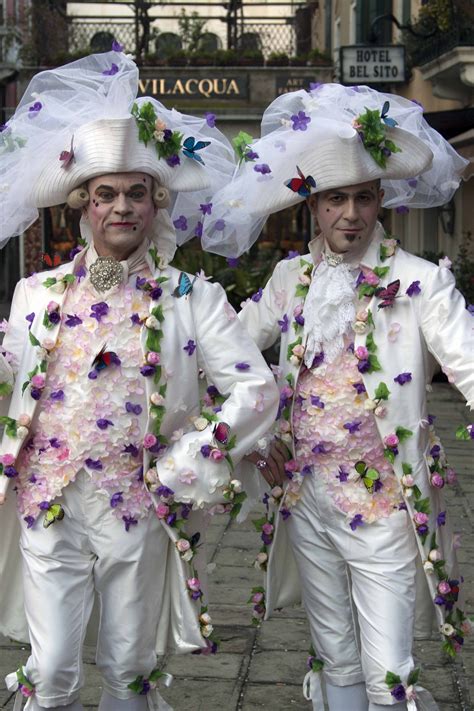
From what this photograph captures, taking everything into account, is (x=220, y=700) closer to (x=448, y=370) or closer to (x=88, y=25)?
(x=448, y=370)

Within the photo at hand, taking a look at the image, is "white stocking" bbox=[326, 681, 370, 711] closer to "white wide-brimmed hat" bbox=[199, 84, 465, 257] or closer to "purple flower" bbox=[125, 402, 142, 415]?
"purple flower" bbox=[125, 402, 142, 415]

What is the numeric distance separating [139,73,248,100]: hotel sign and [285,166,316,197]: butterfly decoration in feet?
54.1

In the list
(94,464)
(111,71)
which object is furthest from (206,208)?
(94,464)

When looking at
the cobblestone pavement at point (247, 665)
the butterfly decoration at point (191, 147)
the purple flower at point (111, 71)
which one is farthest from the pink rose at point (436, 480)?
the purple flower at point (111, 71)

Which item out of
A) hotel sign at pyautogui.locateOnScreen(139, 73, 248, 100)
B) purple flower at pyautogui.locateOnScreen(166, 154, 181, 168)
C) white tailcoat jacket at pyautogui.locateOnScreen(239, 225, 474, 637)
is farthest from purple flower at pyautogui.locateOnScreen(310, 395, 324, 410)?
hotel sign at pyautogui.locateOnScreen(139, 73, 248, 100)

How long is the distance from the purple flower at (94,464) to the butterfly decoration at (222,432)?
360 mm

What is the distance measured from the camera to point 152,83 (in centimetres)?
→ 2061

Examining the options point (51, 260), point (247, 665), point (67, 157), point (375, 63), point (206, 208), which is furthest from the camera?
point (375, 63)

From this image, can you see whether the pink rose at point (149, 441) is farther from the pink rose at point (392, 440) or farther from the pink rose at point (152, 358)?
the pink rose at point (392, 440)

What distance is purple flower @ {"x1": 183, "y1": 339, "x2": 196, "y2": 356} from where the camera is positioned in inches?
156

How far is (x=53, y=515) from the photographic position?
3.78 metres

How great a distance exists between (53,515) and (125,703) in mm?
648

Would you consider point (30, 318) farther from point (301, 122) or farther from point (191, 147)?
point (301, 122)

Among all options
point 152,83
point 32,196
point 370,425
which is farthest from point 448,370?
point 152,83
